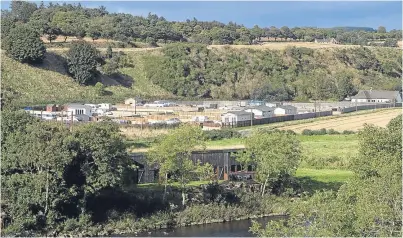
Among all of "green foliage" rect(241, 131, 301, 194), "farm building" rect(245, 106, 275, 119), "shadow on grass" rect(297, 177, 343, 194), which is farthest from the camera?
"farm building" rect(245, 106, 275, 119)

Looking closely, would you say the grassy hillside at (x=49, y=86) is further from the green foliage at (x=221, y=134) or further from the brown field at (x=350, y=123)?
the brown field at (x=350, y=123)

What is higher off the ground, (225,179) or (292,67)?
(292,67)

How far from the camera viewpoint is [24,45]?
76.6 metres

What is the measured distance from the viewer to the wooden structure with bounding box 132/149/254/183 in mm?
36000

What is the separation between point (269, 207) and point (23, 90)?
45257 mm

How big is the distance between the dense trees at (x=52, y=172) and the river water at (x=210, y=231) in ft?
9.86

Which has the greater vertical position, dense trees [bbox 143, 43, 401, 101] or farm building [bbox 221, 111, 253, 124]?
dense trees [bbox 143, 43, 401, 101]

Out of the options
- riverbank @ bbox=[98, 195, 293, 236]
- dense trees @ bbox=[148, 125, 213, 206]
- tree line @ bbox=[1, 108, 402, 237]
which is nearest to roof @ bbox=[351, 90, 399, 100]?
riverbank @ bbox=[98, 195, 293, 236]

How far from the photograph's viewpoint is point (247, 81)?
93938 mm

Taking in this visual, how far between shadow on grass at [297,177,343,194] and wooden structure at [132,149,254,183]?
10.2 feet

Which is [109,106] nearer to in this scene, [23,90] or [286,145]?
[23,90]

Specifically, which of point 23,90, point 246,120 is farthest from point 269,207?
point 23,90

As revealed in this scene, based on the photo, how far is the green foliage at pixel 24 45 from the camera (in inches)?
3002

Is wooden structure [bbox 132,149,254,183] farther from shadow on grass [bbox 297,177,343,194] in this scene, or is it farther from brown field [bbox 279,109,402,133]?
brown field [bbox 279,109,402,133]
